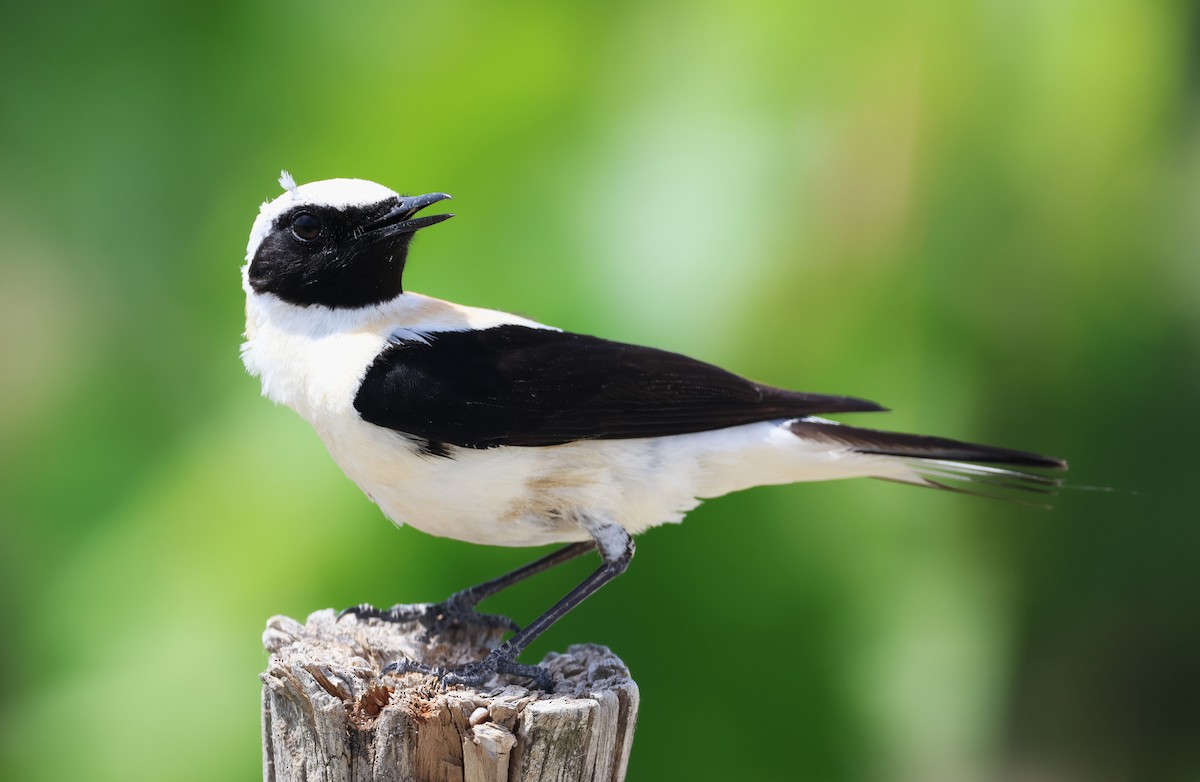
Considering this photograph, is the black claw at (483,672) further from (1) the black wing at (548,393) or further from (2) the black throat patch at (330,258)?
(2) the black throat patch at (330,258)

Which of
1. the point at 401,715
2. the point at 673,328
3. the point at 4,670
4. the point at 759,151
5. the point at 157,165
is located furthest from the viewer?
the point at 157,165

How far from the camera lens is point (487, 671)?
2.96 metres

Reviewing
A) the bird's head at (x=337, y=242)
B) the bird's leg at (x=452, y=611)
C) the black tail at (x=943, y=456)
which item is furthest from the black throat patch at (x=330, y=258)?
the black tail at (x=943, y=456)

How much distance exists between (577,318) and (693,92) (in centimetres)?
147

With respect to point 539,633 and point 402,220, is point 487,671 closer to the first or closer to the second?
point 539,633

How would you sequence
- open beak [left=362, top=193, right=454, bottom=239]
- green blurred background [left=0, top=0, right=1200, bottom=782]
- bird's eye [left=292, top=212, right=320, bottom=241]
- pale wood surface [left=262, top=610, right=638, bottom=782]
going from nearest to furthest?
1. pale wood surface [left=262, top=610, right=638, bottom=782]
2. open beak [left=362, top=193, right=454, bottom=239]
3. bird's eye [left=292, top=212, right=320, bottom=241]
4. green blurred background [left=0, top=0, right=1200, bottom=782]

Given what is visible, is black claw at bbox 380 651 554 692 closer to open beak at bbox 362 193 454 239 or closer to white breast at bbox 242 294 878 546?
white breast at bbox 242 294 878 546

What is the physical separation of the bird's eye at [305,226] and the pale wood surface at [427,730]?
48.1 inches

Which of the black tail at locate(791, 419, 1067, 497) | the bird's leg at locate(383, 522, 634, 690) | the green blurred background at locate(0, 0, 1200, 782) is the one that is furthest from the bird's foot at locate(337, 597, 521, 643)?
the green blurred background at locate(0, 0, 1200, 782)

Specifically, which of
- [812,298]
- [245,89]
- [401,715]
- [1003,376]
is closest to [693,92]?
[812,298]

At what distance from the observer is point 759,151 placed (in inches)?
222

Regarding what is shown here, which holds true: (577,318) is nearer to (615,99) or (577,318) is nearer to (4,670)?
(615,99)

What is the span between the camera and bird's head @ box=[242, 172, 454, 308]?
3.20m

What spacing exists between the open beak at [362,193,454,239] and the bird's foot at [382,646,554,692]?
119cm
